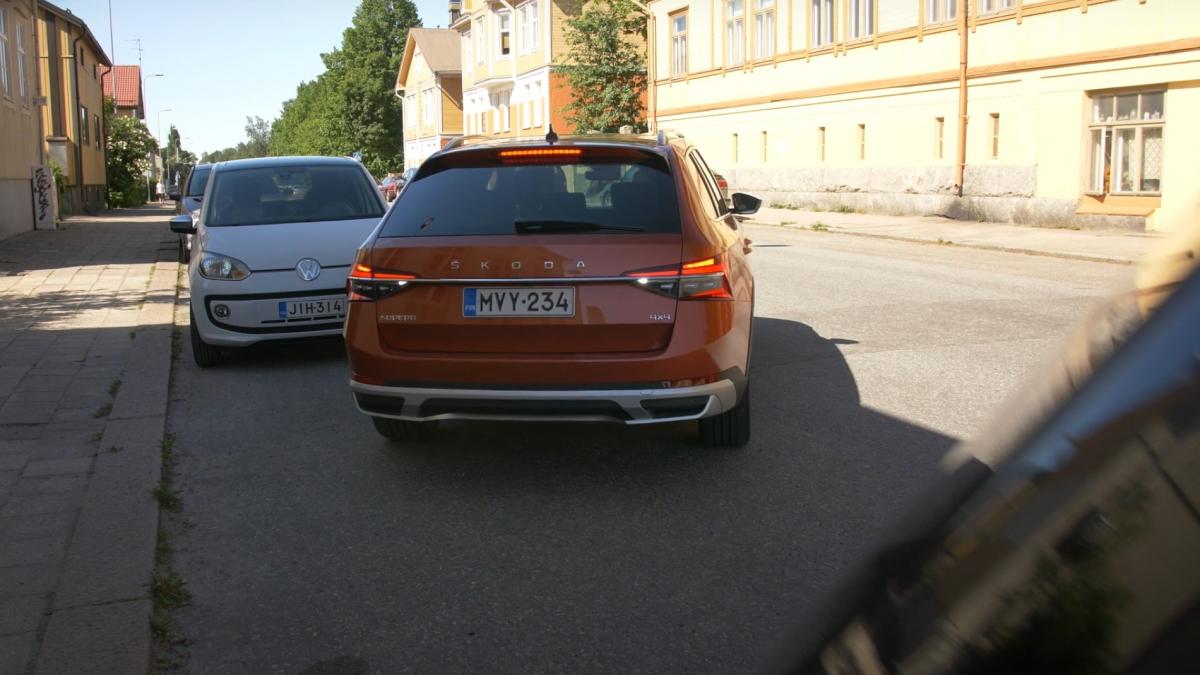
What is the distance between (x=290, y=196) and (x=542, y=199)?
18.3ft

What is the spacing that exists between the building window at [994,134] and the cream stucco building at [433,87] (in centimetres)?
5037

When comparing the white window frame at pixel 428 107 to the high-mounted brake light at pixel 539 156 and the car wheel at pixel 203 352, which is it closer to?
the car wheel at pixel 203 352

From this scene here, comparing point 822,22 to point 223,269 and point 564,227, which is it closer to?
point 223,269

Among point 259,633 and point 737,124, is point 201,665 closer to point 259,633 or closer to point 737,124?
point 259,633

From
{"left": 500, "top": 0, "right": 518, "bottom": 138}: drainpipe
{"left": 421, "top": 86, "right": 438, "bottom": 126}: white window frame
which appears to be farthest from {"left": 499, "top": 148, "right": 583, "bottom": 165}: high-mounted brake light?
{"left": 421, "top": 86, "right": 438, "bottom": 126}: white window frame

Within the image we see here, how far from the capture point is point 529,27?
60219mm

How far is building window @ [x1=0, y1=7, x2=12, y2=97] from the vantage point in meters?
25.0

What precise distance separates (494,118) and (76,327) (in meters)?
57.5

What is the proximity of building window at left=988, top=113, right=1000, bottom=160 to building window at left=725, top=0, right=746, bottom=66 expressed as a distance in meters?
13.4

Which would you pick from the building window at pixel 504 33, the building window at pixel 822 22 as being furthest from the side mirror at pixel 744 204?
the building window at pixel 504 33

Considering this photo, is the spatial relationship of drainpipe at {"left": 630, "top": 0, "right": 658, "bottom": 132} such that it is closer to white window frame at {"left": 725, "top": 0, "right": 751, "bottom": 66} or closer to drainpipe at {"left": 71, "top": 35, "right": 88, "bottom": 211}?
white window frame at {"left": 725, "top": 0, "right": 751, "bottom": 66}

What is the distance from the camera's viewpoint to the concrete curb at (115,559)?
3.71m

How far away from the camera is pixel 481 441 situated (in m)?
6.54

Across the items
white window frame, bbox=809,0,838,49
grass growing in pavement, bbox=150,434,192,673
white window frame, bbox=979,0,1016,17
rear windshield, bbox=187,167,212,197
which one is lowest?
grass growing in pavement, bbox=150,434,192,673
